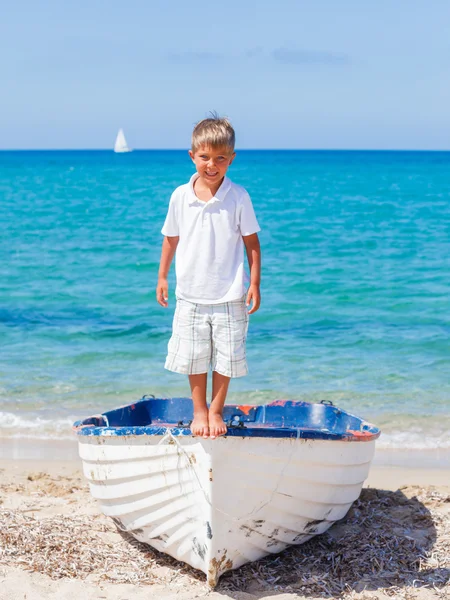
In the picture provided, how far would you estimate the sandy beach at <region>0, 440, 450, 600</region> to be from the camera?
13.2 ft

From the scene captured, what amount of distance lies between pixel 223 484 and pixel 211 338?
30.3 inches

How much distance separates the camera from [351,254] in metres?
18.0

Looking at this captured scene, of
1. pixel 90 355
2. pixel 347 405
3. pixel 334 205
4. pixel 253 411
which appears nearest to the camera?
pixel 253 411

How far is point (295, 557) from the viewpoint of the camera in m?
4.43

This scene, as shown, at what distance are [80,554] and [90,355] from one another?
5.20 meters

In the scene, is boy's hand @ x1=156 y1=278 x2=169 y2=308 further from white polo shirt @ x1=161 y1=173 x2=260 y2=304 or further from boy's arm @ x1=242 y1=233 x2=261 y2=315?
boy's arm @ x1=242 y1=233 x2=261 y2=315

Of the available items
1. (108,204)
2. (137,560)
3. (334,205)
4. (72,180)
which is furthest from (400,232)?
(72,180)

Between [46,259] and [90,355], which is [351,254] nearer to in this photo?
[46,259]

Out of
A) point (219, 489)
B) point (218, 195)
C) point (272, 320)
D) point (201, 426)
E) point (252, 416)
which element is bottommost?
point (272, 320)
